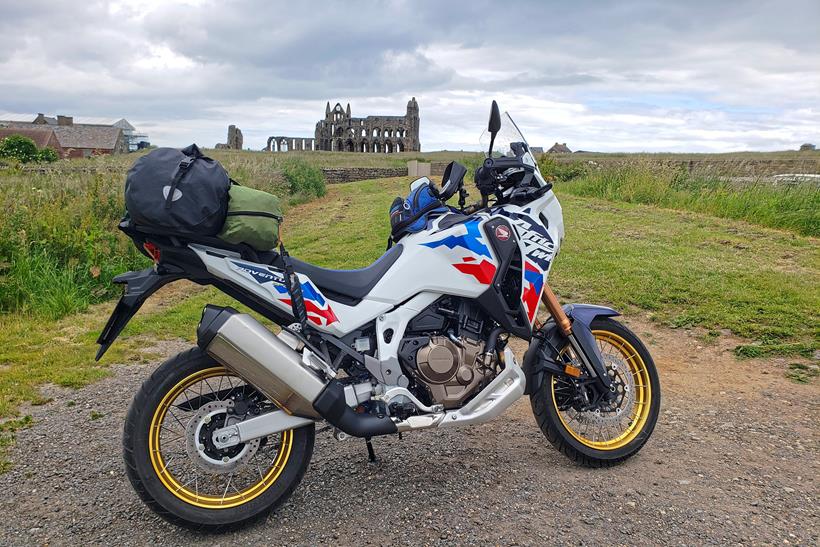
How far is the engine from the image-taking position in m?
3.47

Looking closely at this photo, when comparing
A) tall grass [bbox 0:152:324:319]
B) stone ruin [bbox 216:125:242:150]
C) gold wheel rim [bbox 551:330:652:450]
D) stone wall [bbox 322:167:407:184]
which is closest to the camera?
gold wheel rim [bbox 551:330:652:450]

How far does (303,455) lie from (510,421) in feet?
5.67

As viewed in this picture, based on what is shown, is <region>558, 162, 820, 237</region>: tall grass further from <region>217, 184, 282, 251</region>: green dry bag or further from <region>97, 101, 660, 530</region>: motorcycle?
<region>217, 184, 282, 251</region>: green dry bag

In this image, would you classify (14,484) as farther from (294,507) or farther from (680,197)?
(680,197)

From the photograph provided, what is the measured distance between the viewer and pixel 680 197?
48.4ft

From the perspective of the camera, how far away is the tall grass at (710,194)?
11914 mm

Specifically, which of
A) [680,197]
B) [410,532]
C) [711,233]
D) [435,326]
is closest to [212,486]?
[410,532]

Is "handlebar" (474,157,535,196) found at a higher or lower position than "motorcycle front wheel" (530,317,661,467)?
higher

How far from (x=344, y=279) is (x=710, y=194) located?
13.0 m

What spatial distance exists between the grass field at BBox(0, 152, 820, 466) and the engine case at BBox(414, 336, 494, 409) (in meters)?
2.73

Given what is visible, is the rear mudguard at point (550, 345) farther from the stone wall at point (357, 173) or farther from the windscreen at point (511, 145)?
the stone wall at point (357, 173)

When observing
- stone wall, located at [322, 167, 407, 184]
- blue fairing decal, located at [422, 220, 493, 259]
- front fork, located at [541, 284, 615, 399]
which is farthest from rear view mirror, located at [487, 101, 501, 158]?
stone wall, located at [322, 167, 407, 184]

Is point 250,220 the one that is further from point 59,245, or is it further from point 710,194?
point 710,194

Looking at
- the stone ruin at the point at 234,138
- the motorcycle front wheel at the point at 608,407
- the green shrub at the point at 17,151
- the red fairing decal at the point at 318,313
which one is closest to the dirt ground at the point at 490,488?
the motorcycle front wheel at the point at 608,407
